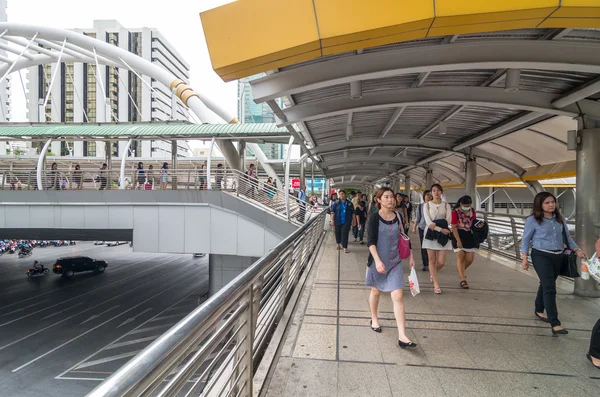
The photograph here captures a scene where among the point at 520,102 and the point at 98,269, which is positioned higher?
the point at 520,102

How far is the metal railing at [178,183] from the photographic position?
15.1 meters

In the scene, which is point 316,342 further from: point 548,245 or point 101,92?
point 101,92

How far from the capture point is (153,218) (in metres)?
15.2

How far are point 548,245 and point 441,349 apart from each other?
1757 mm

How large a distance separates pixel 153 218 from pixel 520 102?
13552mm

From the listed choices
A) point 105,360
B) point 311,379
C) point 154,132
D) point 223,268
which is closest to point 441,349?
point 311,379

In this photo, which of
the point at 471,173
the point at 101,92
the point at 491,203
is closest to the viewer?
the point at 471,173

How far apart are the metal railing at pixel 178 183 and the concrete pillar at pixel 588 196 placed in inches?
373

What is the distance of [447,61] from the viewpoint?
14.4 ft

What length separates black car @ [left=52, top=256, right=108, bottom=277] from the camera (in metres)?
26.7

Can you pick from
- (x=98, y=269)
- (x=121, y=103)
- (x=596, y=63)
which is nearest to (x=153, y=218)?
(x=596, y=63)

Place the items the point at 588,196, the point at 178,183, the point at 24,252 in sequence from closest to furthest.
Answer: the point at 588,196 < the point at 178,183 < the point at 24,252

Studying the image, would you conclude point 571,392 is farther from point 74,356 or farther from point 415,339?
point 74,356

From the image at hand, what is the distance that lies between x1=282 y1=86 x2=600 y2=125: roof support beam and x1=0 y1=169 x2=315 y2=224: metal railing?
7.47 metres
